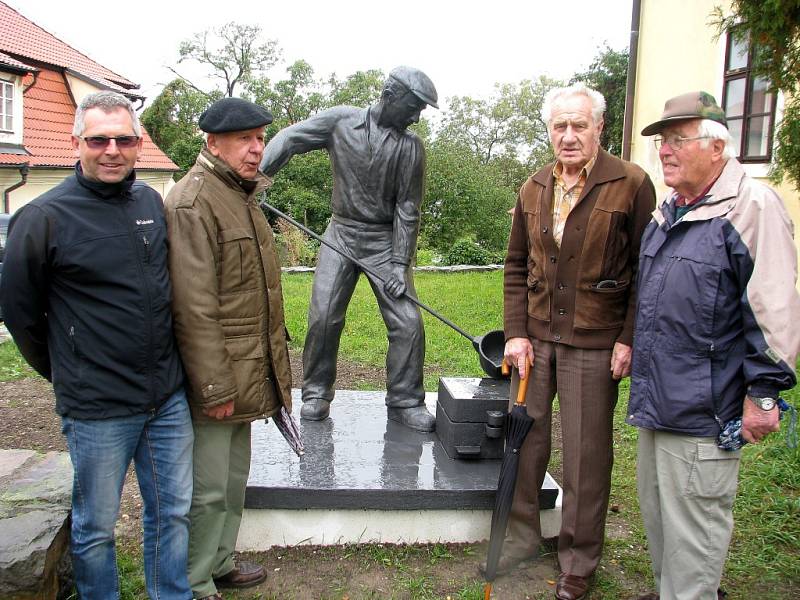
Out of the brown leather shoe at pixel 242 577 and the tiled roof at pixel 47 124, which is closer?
the brown leather shoe at pixel 242 577

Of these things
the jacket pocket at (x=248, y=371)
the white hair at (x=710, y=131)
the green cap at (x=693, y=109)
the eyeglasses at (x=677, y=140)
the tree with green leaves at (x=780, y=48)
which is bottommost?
the jacket pocket at (x=248, y=371)

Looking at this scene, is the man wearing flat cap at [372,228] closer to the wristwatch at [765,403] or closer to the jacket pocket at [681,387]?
the jacket pocket at [681,387]

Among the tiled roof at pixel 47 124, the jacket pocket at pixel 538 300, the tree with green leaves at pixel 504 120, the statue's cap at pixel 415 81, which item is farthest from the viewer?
the tree with green leaves at pixel 504 120

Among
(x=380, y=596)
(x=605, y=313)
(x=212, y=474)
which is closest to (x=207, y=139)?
(x=212, y=474)

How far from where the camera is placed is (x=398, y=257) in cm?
404

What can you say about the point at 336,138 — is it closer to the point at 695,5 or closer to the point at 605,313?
the point at 605,313

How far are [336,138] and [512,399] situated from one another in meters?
1.72

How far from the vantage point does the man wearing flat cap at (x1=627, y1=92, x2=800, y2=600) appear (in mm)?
2266

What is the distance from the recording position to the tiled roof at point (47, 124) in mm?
14523

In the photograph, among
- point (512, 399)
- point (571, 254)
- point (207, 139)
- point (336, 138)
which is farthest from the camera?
point (336, 138)

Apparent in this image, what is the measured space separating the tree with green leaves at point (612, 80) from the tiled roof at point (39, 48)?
1091 centimetres

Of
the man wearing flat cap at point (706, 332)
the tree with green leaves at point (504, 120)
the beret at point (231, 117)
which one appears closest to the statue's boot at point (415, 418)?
the man wearing flat cap at point (706, 332)

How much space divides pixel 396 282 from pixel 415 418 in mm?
778

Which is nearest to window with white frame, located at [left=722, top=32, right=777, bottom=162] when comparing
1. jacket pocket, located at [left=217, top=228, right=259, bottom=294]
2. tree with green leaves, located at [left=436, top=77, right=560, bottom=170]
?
Answer: jacket pocket, located at [left=217, top=228, right=259, bottom=294]
